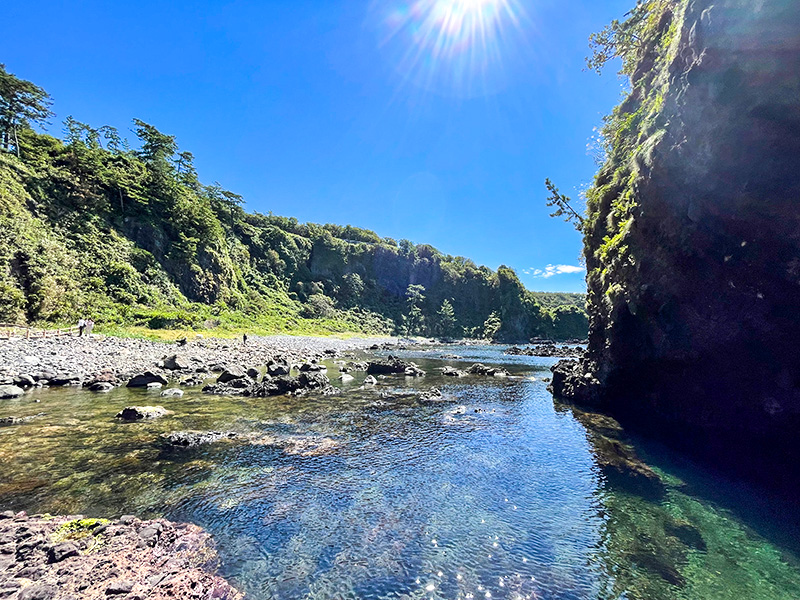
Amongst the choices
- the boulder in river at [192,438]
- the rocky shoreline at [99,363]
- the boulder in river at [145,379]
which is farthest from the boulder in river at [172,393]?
the boulder in river at [192,438]

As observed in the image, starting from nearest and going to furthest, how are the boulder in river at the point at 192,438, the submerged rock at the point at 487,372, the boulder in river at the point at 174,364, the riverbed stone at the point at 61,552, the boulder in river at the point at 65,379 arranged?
1. the riverbed stone at the point at 61,552
2. the boulder in river at the point at 192,438
3. the boulder in river at the point at 65,379
4. the boulder in river at the point at 174,364
5. the submerged rock at the point at 487,372

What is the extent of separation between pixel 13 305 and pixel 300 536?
42.3 metres

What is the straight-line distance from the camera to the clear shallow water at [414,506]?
6570 millimetres

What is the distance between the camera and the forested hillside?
41688 mm

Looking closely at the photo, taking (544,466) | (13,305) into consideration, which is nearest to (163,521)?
(544,466)

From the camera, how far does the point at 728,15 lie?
930cm

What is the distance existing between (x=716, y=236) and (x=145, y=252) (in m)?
76.4

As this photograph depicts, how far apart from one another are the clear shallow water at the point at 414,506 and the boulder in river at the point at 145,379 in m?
6.51

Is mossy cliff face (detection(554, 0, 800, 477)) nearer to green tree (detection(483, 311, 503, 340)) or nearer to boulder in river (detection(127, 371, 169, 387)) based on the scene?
boulder in river (detection(127, 371, 169, 387))

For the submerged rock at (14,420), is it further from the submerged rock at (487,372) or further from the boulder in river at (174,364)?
the submerged rock at (487,372)

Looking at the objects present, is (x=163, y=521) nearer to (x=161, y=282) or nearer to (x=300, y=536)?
(x=300, y=536)

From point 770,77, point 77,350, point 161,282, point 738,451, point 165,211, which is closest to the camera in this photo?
point 770,77

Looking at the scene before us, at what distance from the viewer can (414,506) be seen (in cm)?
926

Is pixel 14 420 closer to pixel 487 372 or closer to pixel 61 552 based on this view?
pixel 61 552
